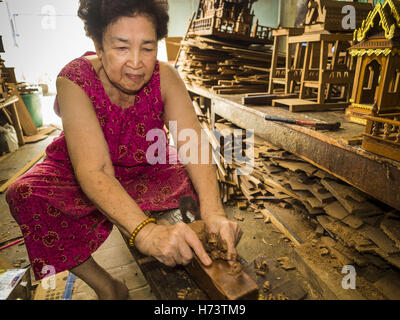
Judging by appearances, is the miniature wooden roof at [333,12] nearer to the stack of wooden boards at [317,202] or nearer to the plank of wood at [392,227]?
the stack of wooden boards at [317,202]

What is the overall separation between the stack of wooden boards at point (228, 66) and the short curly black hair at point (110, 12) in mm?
2650

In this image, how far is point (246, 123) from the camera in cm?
310

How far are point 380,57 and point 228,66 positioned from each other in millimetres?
3196

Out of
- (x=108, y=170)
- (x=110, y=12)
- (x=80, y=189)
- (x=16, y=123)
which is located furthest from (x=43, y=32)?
(x=108, y=170)

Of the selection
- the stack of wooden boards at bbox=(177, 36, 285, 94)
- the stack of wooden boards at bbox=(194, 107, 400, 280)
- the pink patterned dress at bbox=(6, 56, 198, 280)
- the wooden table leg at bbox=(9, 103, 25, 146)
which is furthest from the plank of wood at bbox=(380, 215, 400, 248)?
the wooden table leg at bbox=(9, 103, 25, 146)

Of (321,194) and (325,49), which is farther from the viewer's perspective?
(321,194)

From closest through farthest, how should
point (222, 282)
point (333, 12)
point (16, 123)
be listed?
point (222, 282)
point (333, 12)
point (16, 123)

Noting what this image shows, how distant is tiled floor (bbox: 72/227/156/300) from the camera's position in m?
2.23

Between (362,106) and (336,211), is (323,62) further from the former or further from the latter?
(336,211)

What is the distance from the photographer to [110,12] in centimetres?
157

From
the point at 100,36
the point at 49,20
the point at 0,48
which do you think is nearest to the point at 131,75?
the point at 100,36

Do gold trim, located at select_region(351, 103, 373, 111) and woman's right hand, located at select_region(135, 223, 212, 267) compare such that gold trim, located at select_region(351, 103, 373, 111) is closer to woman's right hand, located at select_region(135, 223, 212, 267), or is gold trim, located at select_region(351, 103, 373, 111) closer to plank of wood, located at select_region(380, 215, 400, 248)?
plank of wood, located at select_region(380, 215, 400, 248)

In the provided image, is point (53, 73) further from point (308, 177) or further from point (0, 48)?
point (308, 177)

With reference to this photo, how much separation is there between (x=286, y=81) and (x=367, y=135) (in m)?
1.93
